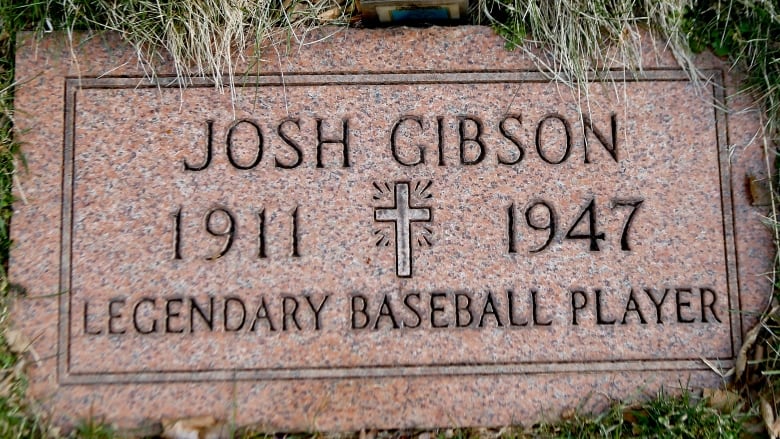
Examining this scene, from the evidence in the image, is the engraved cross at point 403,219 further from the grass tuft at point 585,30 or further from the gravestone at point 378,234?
the grass tuft at point 585,30

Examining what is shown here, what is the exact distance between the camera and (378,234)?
6.66ft

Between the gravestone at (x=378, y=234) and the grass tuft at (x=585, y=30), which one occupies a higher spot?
the grass tuft at (x=585, y=30)

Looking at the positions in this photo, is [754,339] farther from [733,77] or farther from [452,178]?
[452,178]

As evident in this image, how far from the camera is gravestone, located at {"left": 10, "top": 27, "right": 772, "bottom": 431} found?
1.99 m

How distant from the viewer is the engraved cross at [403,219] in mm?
2023

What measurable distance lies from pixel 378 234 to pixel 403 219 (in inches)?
4.0

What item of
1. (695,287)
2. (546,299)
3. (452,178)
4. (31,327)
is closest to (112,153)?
(31,327)

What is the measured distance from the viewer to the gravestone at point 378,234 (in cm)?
199

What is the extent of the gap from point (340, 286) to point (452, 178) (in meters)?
0.55

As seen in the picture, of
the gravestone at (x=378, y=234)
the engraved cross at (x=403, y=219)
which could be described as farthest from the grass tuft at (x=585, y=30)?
the engraved cross at (x=403, y=219)

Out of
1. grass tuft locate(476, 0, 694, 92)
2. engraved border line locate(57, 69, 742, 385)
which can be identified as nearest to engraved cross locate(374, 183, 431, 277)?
engraved border line locate(57, 69, 742, 385)

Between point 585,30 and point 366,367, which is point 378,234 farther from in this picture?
A: point 585,30

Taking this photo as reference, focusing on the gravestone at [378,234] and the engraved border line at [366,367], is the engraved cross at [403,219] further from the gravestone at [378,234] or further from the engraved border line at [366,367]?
the engraved border line at [366,367]

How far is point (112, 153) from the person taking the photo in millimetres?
2049
